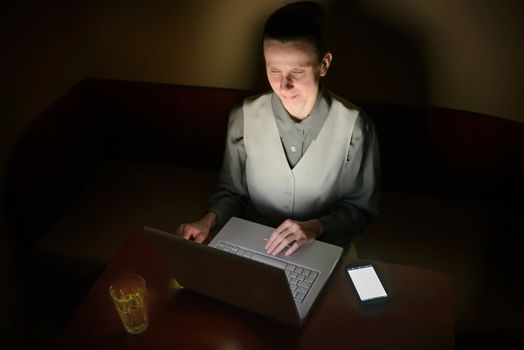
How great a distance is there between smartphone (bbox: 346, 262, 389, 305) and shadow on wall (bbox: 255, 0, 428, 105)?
89 cm

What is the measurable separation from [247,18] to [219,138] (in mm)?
488

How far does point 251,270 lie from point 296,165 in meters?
0.51

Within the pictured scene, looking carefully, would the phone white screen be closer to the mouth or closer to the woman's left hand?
the woman's left hand

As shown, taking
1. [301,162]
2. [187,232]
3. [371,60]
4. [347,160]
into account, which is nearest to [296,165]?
[301,162]

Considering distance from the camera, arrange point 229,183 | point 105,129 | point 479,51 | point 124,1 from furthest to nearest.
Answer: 1. point 105,129
2. point 124,1
3. point 479,51
4. point 229,183

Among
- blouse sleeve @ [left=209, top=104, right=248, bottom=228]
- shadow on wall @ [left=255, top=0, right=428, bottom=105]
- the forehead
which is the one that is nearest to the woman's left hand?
blouse sleeve @ [left=209, top=104, right=248, bottom=228]

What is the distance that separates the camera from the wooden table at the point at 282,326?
3.66 ft

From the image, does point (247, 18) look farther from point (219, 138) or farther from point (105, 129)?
point (105, 129)

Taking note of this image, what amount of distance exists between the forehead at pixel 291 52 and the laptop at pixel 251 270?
1.43 ft

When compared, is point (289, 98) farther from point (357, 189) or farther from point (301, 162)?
point (357, 189)

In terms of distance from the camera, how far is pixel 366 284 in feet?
4.01

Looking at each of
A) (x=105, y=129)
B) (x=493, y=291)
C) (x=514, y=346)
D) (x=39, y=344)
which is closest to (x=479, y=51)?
(x=493, y=291)

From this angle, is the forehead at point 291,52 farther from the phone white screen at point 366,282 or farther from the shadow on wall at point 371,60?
the shadow on wall at point 371,60

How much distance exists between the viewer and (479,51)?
1.85m
